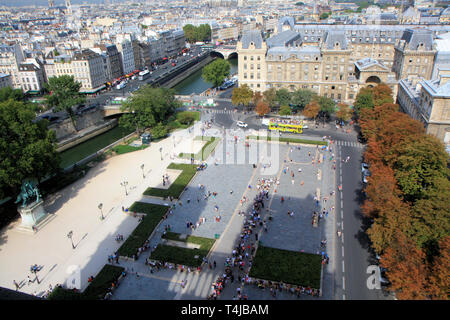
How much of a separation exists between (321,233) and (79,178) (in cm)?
4212

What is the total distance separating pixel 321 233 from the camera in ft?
149

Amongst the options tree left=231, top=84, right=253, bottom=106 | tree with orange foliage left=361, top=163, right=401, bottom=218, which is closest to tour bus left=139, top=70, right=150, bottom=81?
tree left=231, top=84, right=253, bottom=106

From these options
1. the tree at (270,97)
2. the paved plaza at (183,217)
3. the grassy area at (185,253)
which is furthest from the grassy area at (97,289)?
the tree at (270,97)

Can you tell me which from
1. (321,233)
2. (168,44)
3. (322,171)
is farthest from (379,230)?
(168,44)

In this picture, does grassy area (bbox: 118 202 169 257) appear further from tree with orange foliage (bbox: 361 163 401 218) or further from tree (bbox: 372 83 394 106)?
tree (bbox: 372 83 394 106)

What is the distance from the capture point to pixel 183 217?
164 ft

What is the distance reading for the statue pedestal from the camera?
48.1m

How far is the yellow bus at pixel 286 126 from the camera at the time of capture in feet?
255

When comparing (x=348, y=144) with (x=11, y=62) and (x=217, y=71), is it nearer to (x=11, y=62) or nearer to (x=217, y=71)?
(x=217, y=71)

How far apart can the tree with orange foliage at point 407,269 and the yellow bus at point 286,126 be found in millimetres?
45093

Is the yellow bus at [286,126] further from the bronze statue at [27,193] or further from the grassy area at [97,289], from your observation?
the grassy area at [97,289]

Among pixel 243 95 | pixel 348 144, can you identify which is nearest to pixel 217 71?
pixel 243 95

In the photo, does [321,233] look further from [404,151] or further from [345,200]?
[404,151]

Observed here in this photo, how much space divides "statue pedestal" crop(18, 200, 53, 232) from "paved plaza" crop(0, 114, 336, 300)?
3.53 feet
